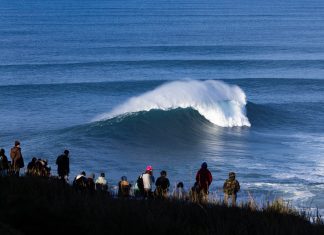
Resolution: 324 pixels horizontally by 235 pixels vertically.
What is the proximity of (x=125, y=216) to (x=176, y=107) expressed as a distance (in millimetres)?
23128

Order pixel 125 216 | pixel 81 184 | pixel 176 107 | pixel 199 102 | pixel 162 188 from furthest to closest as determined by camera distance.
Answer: pixel 199 102 → pixel 176 107 → pixel 162 188 → pixel 81 184 → pixel 125 216

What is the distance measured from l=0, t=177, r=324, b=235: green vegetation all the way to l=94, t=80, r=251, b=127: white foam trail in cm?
2000

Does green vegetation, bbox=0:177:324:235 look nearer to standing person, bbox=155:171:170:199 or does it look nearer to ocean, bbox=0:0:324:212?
standing person, bbox=155:171:170:199

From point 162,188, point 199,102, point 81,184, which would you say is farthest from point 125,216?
point 199,102

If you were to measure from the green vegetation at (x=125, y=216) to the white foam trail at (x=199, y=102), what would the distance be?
20.0 meters

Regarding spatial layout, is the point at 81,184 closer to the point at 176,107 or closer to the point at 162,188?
the point at 162,188

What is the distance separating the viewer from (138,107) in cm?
3353

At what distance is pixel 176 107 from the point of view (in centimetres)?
3409

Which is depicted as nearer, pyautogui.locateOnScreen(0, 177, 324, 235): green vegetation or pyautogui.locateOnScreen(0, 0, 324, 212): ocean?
pyautogui.locateOnScreen(0, 177, 324, 235): green vegetation

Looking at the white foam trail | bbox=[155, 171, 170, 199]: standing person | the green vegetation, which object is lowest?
the green vegetation

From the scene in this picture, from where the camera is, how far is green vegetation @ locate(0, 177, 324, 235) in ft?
→ 35.0

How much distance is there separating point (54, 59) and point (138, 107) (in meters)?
26.8

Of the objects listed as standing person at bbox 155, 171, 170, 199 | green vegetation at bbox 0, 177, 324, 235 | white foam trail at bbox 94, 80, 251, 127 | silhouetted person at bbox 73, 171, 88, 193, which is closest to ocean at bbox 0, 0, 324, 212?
white foam trail at bbox 94, 80, 251, 127

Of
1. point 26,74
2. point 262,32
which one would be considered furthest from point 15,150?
point 262,32
